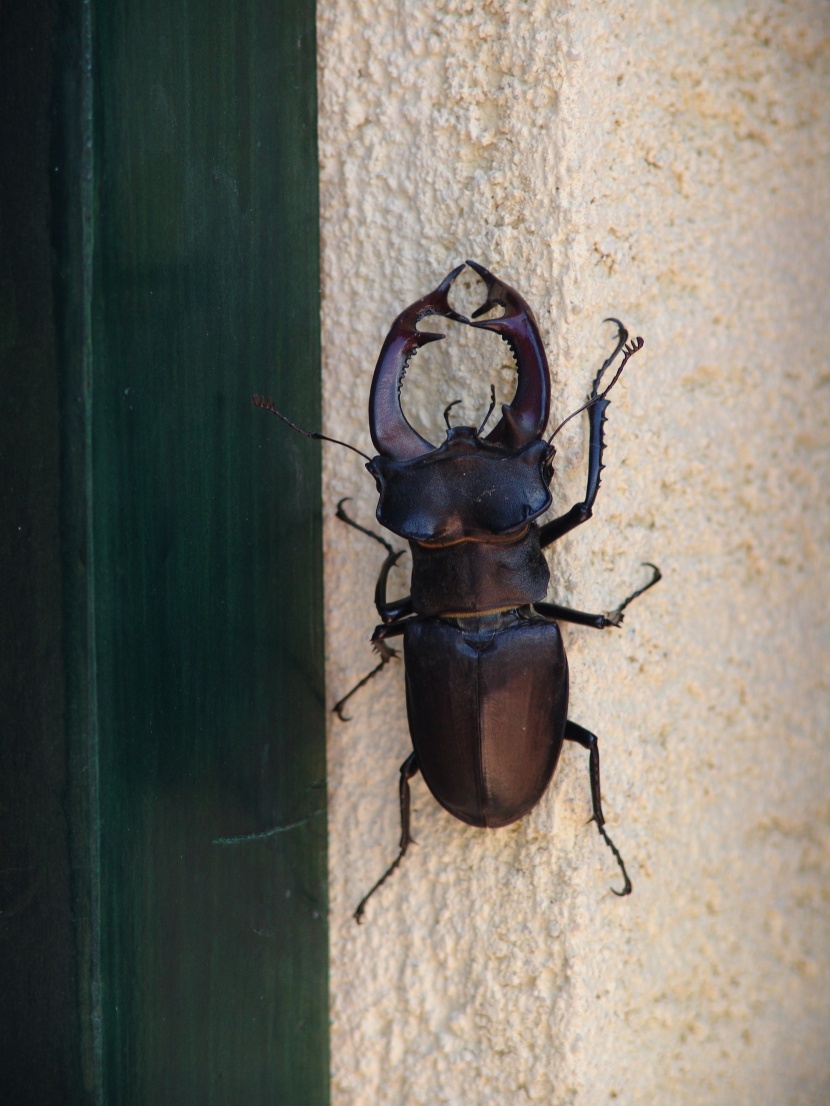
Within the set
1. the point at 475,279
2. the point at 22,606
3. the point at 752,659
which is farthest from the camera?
the point at 752,659

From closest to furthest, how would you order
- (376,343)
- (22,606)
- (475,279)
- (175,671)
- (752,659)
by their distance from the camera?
(22,606), (175,671), (475,279), (376,343), (752,659)

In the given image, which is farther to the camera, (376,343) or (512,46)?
(376,343)

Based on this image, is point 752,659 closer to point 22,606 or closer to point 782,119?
point 782,119

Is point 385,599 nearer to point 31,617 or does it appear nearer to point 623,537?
point 623,537

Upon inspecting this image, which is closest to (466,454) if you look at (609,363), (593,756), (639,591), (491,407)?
(491,407)

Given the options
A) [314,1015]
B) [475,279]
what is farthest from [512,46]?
[314,1015]
